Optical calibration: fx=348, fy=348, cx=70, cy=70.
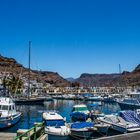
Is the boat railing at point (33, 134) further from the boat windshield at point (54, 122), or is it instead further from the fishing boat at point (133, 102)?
the fishing boat at point (133, 102)

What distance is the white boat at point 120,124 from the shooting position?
38469 millimetres

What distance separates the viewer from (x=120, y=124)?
40.6 m

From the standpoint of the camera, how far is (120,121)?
139 feet

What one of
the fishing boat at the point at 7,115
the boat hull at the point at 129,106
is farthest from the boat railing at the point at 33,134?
the boat hull at the point at 129,106

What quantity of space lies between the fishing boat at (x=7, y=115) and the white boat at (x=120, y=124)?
41.6ft

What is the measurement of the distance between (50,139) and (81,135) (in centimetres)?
355

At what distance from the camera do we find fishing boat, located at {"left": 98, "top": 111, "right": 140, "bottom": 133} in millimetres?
38594

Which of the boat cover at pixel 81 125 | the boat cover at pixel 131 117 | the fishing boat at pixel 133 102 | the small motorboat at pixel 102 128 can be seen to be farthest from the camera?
the fishing boat at pixel 133 102

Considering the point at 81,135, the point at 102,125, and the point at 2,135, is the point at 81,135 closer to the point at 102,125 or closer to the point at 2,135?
the point at 102,125

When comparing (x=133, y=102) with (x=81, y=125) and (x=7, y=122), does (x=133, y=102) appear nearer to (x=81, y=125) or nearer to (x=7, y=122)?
(x=7, y=122)

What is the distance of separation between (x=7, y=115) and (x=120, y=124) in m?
16.4

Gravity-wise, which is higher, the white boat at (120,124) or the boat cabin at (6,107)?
the boat cabin at (6,107)

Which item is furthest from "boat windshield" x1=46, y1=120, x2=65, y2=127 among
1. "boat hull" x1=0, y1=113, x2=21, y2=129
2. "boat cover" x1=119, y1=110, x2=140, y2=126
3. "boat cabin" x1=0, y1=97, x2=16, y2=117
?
"boat cover" x1=119, y1=110, x2=140, y2=126

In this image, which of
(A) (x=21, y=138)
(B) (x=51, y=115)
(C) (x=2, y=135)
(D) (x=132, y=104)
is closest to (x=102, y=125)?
(B) (x=51, y=115)
